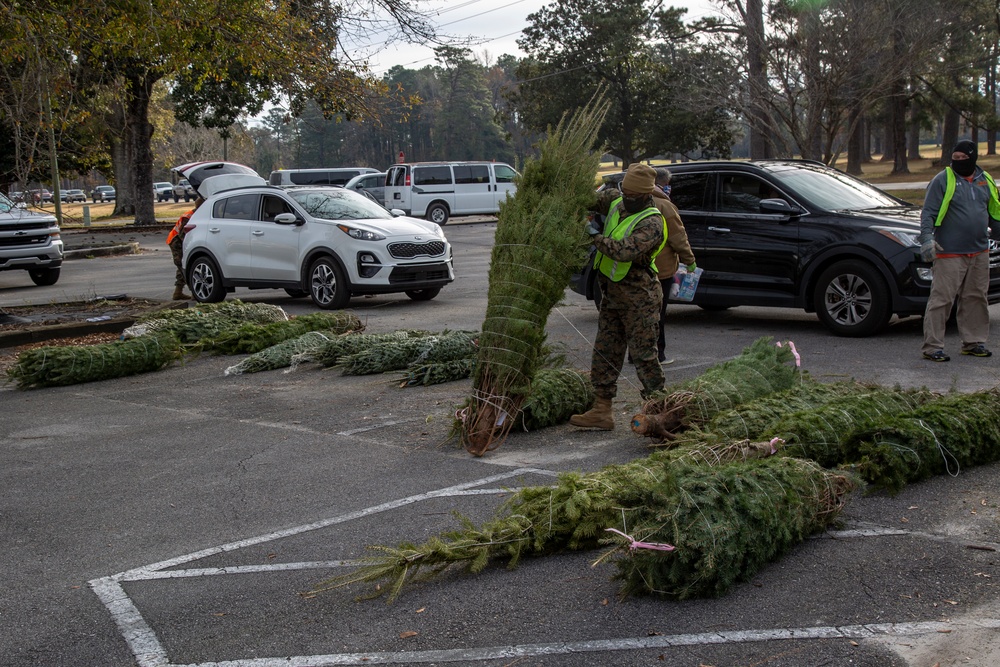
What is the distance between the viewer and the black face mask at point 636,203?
7215 millimetres

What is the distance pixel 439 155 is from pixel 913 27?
7215 cm

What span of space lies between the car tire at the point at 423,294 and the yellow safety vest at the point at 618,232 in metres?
8.69

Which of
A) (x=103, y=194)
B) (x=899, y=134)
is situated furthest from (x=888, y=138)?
(x=103, y=194)

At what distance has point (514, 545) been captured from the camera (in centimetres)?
487

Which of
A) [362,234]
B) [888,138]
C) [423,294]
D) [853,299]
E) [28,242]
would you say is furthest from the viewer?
[888,138]

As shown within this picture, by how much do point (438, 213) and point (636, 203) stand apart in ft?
102

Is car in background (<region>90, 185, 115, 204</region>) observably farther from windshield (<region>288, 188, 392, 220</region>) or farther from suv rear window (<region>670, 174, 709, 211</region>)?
suv rear window (<region>670, 174, 709, 211</region>)

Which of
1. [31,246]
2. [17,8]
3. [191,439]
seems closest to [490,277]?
[191,439]

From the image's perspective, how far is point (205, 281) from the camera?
16484 millimetres

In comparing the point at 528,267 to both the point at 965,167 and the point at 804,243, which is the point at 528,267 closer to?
the point at 965,167

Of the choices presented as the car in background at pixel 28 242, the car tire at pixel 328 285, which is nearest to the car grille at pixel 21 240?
the car in background at pixel 28 242

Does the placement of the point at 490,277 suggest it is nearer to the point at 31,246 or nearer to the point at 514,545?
the point at 514,545

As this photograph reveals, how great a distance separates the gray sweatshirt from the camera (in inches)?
371

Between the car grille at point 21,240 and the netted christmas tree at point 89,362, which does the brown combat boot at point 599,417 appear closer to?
the netted christmas tree at point 89,362
